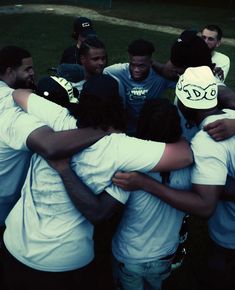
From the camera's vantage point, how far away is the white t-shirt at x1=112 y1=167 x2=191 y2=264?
276 centimetres

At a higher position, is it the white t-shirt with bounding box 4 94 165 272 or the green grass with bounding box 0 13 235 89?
the white t-shirt with bounding box 4 94 165 272

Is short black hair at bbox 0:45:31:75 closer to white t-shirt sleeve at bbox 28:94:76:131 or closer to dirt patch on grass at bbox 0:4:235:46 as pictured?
white t-shirt sleeve at bbox 28:94:76:131

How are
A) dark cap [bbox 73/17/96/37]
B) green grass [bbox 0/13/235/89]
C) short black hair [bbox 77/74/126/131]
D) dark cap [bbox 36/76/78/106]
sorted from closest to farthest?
short black hair [bbox 77/74/126/131] → dark cap [bbox 36/76/78/106] → dark cap [bbox 73/17/96/37] → green grass [bbox 0/13/235/89]

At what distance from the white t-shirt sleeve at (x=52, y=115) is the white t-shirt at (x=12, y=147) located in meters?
0.12

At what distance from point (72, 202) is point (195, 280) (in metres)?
2.35

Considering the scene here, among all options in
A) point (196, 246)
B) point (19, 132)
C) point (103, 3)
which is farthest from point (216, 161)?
point (103, 3)

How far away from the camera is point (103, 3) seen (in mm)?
23594

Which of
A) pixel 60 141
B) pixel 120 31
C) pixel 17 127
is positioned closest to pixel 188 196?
pixel 60 141

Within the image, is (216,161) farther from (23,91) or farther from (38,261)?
(23,91)

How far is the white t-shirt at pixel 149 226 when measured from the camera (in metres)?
2.76

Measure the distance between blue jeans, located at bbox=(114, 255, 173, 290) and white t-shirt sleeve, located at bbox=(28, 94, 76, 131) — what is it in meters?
1.16

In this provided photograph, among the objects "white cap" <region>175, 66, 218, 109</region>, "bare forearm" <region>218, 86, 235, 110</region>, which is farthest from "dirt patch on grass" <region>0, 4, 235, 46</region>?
"white cap" <region>175, 66, 218, 109</region>

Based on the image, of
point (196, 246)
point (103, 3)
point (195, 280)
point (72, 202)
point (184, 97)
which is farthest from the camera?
point (103, 3)

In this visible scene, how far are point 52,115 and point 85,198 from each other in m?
0.72
